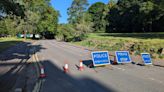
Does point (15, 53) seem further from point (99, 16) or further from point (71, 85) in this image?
point (99, 16)

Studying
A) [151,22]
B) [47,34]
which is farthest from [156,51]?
[47,34]

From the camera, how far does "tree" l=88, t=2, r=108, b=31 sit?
108062 mm

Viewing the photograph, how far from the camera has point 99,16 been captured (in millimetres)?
116562

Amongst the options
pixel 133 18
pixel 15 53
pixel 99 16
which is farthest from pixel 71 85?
pixel 99 16

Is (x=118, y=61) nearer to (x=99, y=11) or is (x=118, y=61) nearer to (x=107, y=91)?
(x=107, y=91)

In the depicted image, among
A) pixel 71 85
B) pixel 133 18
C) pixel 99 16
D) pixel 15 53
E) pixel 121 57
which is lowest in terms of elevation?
pixel 15 53

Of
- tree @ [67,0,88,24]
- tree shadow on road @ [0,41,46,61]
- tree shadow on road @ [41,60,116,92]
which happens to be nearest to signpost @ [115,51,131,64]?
tree shadow on road @ [41,60,116,92]

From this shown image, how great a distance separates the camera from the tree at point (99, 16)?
108 metres

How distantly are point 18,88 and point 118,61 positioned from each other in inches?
341

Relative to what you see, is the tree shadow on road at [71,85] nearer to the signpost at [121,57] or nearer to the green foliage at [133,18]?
the signpost at [121,57]

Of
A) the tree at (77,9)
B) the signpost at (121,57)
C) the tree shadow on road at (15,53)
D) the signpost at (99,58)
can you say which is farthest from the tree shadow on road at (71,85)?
the tree at (77,9)

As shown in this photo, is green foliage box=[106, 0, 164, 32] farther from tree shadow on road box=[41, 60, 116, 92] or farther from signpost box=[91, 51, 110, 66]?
tree shadow on road box=[41, 60, 116, 92]

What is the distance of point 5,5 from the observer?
59.7 feet

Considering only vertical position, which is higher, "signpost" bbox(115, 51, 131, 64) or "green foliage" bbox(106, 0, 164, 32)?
"green foliage" bbox(106, 0, 164, 32)
